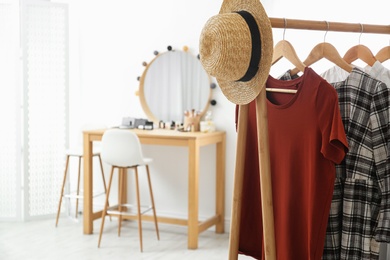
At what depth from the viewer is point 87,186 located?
4.85 metres

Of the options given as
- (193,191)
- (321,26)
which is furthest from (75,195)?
(321,26)

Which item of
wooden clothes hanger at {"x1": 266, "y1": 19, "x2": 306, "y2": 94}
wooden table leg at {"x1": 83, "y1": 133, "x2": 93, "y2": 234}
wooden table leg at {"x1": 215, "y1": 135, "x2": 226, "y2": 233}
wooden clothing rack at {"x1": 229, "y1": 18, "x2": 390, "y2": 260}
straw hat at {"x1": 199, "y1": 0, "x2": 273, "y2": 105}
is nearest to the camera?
straw hat at {"x1": 199, "y1": 0, "x2": 273, "y2": 105}

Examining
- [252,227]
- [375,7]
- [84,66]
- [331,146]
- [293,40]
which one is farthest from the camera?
[84,66]

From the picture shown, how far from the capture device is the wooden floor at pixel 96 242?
14.0 ft

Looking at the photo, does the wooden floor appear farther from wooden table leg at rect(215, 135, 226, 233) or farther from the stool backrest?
the stool backrest

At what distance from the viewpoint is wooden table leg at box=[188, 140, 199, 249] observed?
4.46 meters

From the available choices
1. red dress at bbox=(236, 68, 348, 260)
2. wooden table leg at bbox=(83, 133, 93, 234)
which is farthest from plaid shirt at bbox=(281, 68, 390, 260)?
wooden table leg at bbox=(83, 133, 93, 234)

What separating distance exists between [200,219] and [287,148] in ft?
9.42

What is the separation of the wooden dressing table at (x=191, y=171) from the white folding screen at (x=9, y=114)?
72 cm

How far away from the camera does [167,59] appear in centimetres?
512

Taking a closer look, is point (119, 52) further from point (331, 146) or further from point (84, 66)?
point (331, 146)

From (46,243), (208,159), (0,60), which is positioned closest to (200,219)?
(208,159)

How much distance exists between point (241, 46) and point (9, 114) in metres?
3.56

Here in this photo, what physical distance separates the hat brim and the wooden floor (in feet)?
7.61
